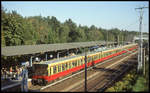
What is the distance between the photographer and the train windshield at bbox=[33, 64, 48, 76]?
1807 cm

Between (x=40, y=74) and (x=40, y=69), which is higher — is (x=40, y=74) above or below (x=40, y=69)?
below

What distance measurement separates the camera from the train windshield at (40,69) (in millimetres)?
18066

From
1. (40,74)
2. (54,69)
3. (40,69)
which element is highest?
(40,69)

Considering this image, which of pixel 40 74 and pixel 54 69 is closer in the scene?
pixel 40 74

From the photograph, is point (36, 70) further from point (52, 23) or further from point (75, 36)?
point (52, 23)

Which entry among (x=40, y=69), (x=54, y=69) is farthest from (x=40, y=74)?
(x=54, y=69)

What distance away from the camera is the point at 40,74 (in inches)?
721

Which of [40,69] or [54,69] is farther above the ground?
[40,69]

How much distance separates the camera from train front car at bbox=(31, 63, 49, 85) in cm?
1806

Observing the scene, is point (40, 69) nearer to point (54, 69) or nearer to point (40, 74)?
point (40, 74)

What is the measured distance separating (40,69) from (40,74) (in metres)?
0.47

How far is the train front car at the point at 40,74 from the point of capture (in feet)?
59.3

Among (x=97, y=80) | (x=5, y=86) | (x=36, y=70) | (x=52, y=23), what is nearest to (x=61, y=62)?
Answer: (x=36, y=70)

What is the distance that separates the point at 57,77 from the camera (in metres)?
19.5
